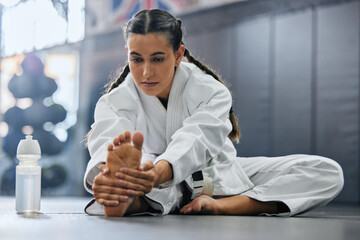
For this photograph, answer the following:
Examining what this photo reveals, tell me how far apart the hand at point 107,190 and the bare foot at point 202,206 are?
41 centimetres

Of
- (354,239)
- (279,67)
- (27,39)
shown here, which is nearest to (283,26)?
(279,67)

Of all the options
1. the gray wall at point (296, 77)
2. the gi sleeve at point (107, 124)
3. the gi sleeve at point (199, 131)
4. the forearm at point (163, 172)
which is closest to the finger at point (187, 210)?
the gi sleeve at point (199, 131)

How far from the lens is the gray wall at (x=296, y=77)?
5902mm

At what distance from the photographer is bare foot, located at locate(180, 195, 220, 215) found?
2.06m

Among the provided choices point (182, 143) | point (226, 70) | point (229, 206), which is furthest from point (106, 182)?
point (226, 70)

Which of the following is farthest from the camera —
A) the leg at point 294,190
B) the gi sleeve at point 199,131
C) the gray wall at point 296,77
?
the gray wall at point 296,77

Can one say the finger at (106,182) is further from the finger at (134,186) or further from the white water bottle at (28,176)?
the white water bottle at (28,176)

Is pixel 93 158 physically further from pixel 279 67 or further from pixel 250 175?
pixel 279 67

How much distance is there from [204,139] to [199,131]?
0.04 metres

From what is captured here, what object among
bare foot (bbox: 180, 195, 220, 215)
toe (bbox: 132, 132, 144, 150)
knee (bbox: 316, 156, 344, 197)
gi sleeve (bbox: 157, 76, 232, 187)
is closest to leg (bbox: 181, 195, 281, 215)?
bare foot (bbox: 180, 195, 220, 215)

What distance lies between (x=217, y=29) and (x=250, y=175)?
4.64m

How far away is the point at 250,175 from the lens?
2492 mm

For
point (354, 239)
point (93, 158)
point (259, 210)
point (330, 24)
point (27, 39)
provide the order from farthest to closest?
point (27, 39)
point (330, 24)
point (259, 210)
point (93, 158)
point (354, 239)

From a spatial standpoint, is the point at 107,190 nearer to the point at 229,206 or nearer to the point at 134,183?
the point at 134,183
